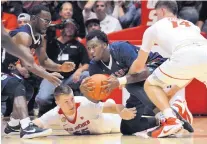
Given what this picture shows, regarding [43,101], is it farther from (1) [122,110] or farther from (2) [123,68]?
(1) [122,110]

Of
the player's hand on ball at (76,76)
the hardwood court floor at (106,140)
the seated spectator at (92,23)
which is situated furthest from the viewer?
the seated spectator at (92,23)

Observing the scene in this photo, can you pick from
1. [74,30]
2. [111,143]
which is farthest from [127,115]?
[74,30]

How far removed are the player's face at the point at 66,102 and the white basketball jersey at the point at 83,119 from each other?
91 mm

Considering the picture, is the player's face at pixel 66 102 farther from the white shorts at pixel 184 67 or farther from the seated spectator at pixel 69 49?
the seated spectator at pixel 69 49

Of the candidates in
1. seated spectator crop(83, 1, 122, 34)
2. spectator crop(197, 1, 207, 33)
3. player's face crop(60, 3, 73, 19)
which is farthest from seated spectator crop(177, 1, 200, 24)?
player's face crop(60, 3, 73, 19)

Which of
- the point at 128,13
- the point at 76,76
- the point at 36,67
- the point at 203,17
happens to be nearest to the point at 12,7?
the point at 128,13

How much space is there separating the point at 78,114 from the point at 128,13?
4.40 m

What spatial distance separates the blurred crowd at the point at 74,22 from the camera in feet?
28.7

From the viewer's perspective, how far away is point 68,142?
5.89 metres

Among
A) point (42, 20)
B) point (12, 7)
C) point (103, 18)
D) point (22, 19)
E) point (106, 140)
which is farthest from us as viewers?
point (12, 7)

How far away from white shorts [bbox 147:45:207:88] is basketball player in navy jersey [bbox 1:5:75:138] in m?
1.14

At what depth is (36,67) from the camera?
636cm

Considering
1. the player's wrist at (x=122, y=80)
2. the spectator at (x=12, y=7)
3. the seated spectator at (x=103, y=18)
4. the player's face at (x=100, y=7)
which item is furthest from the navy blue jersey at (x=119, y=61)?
the spectator at (x=12, y=7)

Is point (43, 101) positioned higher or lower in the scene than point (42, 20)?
lower
